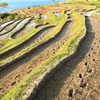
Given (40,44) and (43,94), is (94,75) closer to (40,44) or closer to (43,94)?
(43,94)

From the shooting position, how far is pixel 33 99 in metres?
8.34

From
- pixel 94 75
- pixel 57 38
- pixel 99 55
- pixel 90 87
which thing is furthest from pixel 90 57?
pixel 57 38

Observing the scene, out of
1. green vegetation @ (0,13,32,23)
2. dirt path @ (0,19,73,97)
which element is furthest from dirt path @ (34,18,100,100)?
green vegetation @ (0,13,32,23)

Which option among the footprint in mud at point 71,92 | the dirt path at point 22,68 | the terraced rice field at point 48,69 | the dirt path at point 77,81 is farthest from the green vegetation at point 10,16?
the footprint in mud at point 71,92

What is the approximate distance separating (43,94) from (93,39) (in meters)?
13.3

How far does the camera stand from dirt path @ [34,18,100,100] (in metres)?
8.80

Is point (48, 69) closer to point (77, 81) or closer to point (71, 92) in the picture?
point (77, 81)

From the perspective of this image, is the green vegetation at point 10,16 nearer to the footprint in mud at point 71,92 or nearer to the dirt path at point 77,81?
the dirt path at point 77,81

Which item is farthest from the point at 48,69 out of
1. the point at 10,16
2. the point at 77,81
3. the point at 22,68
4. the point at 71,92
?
the point at 10,16

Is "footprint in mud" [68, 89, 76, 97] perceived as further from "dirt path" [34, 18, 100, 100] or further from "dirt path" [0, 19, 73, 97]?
"dirt path" [0, 19, 73, 97]

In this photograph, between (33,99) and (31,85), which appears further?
(31,85)

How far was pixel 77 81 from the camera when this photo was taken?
33.4ft

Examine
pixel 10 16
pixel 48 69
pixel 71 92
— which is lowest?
pixel 10 16

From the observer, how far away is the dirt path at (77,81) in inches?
347
